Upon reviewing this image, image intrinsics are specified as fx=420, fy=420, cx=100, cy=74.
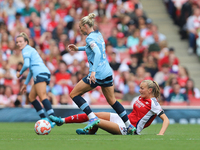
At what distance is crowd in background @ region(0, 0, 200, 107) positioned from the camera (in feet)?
41.8

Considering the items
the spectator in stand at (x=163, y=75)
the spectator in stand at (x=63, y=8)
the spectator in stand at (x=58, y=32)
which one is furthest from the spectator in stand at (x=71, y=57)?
the spectator in stand at (x=163, y=75)

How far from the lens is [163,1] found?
2050cm

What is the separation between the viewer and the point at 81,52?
14711 millimetres

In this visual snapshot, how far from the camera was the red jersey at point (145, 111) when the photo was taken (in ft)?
21.9

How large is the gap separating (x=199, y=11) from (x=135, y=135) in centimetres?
1099

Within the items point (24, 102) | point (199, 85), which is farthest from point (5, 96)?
point (199, 85)

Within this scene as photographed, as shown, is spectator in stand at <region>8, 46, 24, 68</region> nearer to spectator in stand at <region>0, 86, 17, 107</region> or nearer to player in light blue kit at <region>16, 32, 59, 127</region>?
spectator in stand at <region>0, 86, 17, 107</region>

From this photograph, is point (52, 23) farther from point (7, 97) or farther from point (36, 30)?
point (7, 97)

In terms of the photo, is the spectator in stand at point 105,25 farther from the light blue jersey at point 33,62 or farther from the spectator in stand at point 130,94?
the light blue jersey at point 33,62

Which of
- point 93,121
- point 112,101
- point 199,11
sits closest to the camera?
point 93,121

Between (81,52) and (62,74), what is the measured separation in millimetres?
1600

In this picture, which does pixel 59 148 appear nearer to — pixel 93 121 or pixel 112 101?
pixel 93 121

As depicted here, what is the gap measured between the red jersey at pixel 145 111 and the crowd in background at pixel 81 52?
212 inches

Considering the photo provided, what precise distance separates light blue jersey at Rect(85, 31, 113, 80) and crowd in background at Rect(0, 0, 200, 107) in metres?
5.35
